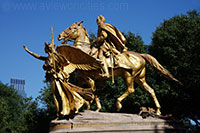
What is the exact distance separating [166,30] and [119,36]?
31.9 ft

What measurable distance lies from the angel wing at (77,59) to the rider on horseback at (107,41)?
43 centimetres

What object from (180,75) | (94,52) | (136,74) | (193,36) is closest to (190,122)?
(180,75)

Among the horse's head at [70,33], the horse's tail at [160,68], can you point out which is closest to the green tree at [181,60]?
the horse's tail at [160,68]

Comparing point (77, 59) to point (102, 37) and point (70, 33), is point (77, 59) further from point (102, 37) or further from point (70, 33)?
point (102, 37)

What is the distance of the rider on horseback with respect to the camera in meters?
11.9

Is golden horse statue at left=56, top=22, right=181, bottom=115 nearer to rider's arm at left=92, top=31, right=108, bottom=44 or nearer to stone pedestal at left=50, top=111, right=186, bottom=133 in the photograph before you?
rider's arm at left=92, top=31, right=108, bottom=44

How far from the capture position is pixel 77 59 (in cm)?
1155

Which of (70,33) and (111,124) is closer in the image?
(111,124)

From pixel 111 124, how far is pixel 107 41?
3863 mm

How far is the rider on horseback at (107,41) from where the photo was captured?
1191cm

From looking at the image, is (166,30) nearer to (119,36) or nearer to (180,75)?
(180,75)

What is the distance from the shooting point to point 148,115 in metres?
11.0

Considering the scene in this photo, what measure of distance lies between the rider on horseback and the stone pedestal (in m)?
2.31

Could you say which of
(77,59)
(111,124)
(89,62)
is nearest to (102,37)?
(89,62)
